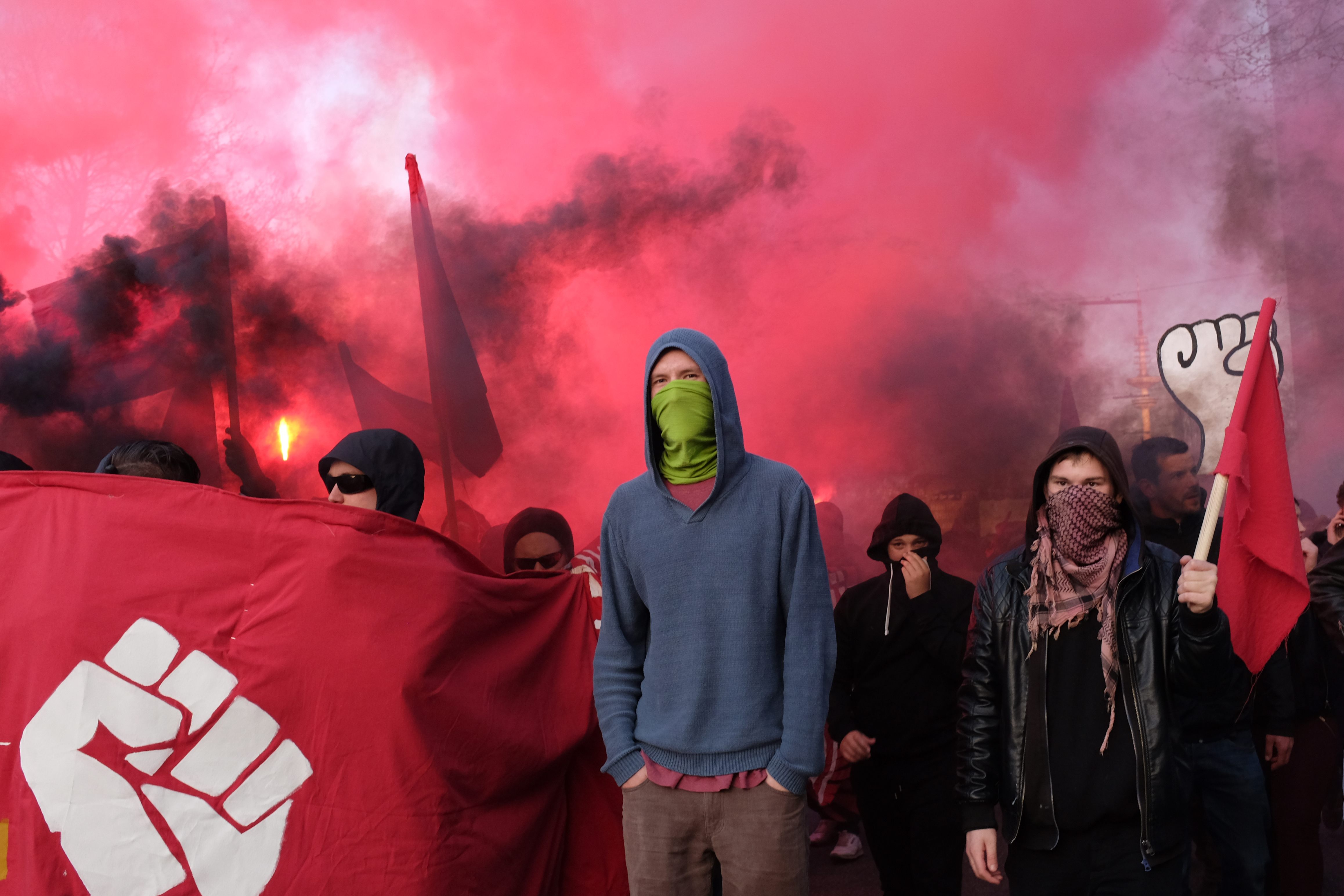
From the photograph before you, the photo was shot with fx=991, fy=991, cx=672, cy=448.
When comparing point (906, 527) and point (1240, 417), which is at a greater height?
point (1240, 417)

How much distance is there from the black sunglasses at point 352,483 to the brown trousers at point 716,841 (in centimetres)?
140

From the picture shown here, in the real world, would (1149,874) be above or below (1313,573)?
below

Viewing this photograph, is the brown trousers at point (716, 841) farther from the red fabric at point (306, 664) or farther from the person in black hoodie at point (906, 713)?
the person in black hoodie at point (906, 713)

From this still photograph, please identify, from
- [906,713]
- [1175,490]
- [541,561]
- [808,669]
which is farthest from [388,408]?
[808,669]

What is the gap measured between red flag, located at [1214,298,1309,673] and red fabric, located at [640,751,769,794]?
1.09 meters

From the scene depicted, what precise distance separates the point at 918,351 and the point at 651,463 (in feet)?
14.9

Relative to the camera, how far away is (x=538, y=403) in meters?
6.56

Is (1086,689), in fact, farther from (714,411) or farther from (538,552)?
(538,552)

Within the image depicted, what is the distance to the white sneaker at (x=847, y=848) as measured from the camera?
4609 millimetres

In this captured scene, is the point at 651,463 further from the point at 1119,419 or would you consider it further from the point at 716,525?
the point at 1119,419

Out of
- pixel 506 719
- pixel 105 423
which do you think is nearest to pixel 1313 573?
pixel 506 719

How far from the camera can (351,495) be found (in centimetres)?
304

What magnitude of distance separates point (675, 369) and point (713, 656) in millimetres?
605

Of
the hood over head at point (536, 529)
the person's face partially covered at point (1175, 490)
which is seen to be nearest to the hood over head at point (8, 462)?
the hood over head at point (536, 529)
